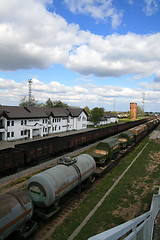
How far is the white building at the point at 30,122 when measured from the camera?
38.1 m

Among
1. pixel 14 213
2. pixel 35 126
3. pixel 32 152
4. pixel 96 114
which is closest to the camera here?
pixel 14 213

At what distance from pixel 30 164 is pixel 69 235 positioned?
13947mm

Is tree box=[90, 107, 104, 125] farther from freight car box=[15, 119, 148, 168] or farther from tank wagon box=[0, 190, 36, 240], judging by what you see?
tank wagon box=[0, 190, 36, 240]

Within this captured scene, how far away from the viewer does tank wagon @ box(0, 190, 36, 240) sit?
24.6ft

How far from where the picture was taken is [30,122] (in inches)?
1742

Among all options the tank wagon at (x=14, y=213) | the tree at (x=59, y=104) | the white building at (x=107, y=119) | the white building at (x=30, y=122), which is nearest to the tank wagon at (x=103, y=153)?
the tank wagon at (x=14, y=213)

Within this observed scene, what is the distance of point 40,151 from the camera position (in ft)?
76.3

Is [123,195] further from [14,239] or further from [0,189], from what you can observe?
[0,189]

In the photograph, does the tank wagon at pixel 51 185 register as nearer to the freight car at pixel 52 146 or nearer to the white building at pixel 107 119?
the freight car at pixel 52 146

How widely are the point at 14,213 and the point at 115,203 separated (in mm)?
8248

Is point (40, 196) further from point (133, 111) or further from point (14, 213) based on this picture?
point (133, 111)

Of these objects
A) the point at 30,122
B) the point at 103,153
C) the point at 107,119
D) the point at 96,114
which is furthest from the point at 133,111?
the point at 103,153

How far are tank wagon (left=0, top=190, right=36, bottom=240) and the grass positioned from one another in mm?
2205

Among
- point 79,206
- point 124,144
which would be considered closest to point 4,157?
point 79,206
